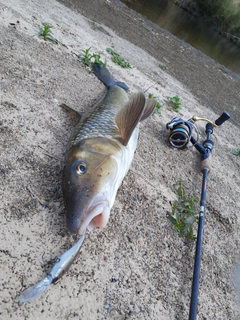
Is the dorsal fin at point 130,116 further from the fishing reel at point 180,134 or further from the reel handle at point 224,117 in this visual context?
the reel handle at point 224,117

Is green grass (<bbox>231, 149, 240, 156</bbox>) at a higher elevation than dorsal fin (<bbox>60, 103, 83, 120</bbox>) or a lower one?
higher

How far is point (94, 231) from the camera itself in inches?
93.8

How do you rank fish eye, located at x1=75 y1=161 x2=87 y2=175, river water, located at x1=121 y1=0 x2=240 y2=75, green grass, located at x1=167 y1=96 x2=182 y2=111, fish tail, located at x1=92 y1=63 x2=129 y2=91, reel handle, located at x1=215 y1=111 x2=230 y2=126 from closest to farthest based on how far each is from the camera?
fish eye, located at x1=75 y1=161 x2=87 y2=175 < fish tail, located at x1=92 y1=63 x2=129 y2=91 < reel handle, located at x1=215 y1=111 x2=230 y2=126 < green grass, located at x1=167 y1=96 x2=182 y2=111 < river water, located at x1=121 y1=0 x2=240 y2=75

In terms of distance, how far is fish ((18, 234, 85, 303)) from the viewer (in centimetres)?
177

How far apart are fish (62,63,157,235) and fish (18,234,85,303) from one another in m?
0.15

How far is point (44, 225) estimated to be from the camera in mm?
2215

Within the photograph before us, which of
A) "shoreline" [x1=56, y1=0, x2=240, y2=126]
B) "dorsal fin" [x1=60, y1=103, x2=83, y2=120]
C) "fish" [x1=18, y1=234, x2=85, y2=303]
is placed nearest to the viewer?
"fish" [x1=18, y1=234, x2=85, y2=303]

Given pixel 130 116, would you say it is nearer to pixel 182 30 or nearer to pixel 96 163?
pixel 96 163

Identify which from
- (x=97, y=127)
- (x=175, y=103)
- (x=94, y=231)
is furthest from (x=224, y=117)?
(x=94, y=231)

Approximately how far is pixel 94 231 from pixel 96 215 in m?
0.39

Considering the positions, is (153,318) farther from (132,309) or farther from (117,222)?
(117,222)

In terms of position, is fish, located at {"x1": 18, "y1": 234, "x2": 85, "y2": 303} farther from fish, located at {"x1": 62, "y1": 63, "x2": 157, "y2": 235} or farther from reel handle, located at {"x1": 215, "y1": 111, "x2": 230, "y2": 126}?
reel handle, located at {"x1": 215, "y1": 111, "x2": 230, "y2": 126}

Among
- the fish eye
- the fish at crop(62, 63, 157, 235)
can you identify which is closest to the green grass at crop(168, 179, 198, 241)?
the fish at crop(62, 63, 157, 235)

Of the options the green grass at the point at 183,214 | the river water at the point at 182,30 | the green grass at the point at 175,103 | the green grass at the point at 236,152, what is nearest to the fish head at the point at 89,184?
the green grass at the point at 183,214
